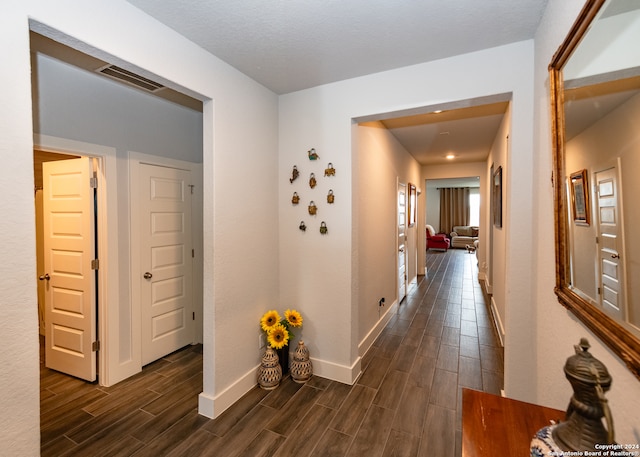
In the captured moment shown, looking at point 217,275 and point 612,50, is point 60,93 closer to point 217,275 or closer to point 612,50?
point 217,275

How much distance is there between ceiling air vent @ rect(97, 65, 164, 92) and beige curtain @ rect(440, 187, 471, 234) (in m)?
12.0

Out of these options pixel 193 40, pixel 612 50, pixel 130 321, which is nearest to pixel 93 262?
pixel 130 321

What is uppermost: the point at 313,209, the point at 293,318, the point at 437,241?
the point at 313,209

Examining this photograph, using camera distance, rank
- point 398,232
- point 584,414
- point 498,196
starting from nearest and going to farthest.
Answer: point 584,414 < point 498,196 < point 398,232

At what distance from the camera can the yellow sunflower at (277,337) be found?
2.44 m

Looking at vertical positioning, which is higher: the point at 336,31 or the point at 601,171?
the point at 336,31

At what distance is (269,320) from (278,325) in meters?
0.09

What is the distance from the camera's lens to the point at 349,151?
7.92ft

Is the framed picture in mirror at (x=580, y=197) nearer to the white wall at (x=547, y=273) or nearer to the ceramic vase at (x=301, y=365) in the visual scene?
the white wall at (x=547, y=273)

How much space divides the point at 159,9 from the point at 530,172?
93.1 inches

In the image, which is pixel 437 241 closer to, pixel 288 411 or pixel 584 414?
pixel 288 411

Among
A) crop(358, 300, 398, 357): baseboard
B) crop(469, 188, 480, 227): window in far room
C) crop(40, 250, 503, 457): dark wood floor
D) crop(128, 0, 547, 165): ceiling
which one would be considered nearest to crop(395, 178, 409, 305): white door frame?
crop(358, 300, 398, 357): baseboard

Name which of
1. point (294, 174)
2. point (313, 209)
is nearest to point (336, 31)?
point (294, 174)

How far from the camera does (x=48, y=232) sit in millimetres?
2709
